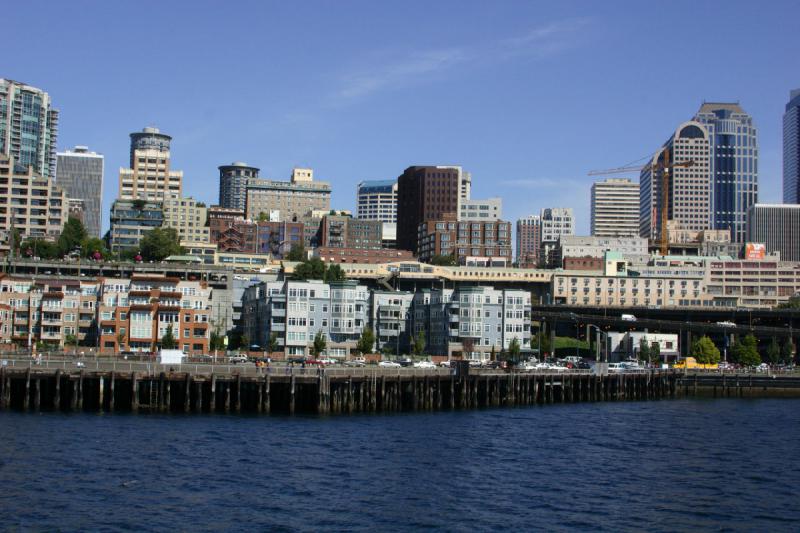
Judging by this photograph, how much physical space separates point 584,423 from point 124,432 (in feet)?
157

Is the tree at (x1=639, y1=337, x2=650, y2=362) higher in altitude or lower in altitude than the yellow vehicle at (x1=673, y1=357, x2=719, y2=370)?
higher

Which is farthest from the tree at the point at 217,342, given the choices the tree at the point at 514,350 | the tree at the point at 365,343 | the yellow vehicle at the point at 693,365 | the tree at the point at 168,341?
the yellow vehicle at the point at 693,365

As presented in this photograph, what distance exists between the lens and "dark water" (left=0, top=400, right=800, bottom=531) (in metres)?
60.0

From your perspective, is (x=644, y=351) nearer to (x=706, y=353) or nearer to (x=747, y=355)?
(x=706, y=353)

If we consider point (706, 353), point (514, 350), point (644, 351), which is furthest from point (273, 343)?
point (706, 353)

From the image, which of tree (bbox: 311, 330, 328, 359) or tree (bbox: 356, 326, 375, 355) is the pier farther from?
tree (bbox: 356, 326, 375, 355)

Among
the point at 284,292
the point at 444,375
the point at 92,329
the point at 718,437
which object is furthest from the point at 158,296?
the point at 718,437

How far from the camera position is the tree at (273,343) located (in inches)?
6210

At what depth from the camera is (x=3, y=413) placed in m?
95.6

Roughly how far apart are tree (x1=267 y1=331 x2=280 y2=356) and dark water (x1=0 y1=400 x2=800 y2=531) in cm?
5759

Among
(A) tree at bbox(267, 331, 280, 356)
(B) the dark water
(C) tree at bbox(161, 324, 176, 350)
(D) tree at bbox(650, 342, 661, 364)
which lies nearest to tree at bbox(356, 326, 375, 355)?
(A) tree at bbox(267, 331, 280, 356)

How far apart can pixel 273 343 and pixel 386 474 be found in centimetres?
8724

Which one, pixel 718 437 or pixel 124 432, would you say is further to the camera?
pixel 718 437

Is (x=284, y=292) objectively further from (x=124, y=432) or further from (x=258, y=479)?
(x=258, y=479)
